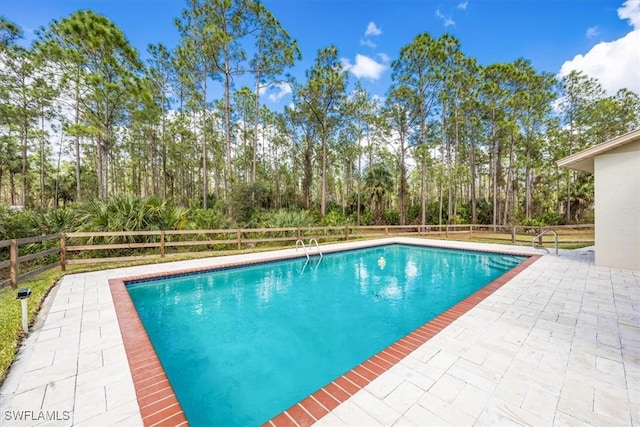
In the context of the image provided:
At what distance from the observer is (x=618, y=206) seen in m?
6.11

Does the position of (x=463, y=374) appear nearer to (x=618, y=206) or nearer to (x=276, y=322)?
(x=276, y=322)

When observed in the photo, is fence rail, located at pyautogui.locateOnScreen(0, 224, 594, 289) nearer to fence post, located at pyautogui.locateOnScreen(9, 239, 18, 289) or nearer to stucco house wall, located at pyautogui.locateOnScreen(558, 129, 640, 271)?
fence post, located at pyautogui.locateOnScreen(9, 239, 18, 289)

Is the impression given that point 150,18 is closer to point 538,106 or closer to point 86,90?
point 86,90

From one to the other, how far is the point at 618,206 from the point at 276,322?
27.9 ft

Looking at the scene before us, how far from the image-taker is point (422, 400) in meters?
2.05

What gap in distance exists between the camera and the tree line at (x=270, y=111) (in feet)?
35.1

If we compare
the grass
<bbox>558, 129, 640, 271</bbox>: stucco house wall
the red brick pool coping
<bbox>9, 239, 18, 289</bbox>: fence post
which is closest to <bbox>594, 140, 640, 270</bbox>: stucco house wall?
<bbox>558, 129, 640, 271</bbox>: stucco house wall

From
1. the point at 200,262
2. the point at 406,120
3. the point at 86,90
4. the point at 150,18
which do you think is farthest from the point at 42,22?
the point at 406,120

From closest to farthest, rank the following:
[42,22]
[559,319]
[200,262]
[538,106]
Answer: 1. [559,319]
2. [200,262]
3. [42,22]
4. [538,106]

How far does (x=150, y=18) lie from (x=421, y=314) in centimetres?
1585

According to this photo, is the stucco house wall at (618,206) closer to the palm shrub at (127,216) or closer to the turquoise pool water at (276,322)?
the turquoise pool water at (276,322)

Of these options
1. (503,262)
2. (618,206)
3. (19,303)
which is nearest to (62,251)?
(19,303)

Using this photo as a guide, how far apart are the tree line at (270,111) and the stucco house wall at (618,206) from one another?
10.3m

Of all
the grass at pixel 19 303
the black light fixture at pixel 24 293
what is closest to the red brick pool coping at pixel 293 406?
the grass at pixel 19 303
